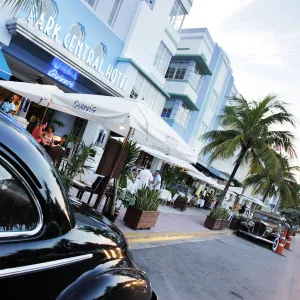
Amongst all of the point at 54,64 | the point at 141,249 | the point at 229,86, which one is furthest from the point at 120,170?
the point at 229,86

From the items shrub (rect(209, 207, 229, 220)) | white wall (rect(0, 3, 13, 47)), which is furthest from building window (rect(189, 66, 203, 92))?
white wall (rect(0, 3, 13, 47))

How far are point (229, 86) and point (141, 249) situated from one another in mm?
30424

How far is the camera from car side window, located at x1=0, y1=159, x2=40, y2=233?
5.04 feet

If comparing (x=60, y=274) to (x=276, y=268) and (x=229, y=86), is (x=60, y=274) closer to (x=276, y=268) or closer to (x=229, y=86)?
(x=276, y=268)

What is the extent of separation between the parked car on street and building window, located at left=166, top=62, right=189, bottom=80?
13.8 meters

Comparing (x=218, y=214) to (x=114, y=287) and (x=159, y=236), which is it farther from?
(x=114, y=287)

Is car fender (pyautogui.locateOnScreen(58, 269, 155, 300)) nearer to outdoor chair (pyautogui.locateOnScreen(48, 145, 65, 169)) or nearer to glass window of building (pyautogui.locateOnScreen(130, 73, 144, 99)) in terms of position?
outdoor chair (pyautogui.locateOnScreen(48, 145, 65, 169))

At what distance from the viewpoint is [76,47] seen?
12422mm

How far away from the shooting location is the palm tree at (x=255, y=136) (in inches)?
627

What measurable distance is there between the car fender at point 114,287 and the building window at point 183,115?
73.4ft

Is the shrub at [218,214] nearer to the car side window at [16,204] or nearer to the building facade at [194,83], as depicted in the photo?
the building facade at [194,83]

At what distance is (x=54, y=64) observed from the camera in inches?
496

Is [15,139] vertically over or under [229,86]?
under

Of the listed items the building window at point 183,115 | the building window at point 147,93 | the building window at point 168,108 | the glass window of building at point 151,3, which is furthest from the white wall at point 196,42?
the glass window of building at point 151,3
